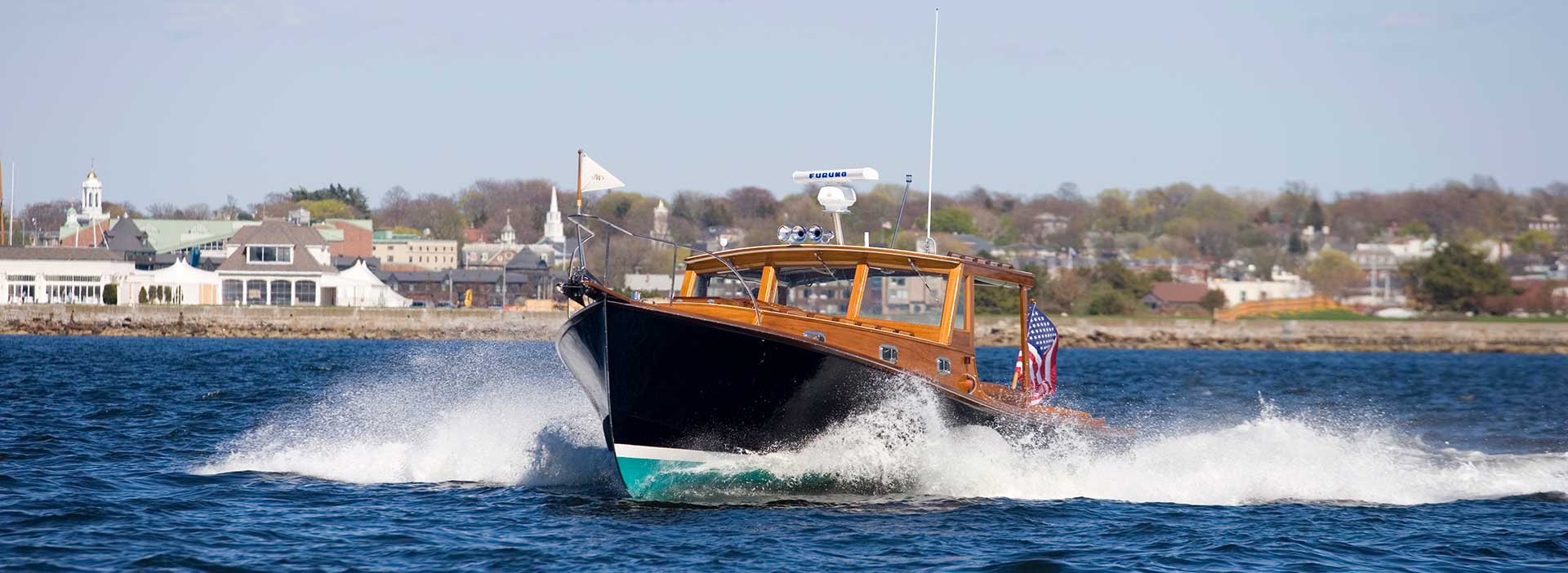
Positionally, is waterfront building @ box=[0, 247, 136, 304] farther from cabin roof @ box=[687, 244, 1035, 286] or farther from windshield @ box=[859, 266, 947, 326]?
windshield @ box=[859, 266, 947, 326]

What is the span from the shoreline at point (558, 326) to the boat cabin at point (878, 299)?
176ft

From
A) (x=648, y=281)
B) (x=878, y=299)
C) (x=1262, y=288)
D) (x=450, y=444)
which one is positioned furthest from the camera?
(x=1262, y=288)

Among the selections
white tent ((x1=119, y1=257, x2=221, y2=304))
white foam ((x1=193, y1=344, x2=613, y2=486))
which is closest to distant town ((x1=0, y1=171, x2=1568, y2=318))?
white tent ((x1=119, y1=257, x2=221, y2=304))

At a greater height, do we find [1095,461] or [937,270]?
[937,270]

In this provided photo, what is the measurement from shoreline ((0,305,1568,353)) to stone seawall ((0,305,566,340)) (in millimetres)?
57

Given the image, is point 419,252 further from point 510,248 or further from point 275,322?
point 275,322

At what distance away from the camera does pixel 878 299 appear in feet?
54.6

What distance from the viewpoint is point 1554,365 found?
70.6m

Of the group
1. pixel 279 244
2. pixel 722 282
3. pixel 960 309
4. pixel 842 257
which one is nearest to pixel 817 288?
pixel 842 257

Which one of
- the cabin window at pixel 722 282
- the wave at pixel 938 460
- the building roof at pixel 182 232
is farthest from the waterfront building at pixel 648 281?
the cabin window at pixel 722 282

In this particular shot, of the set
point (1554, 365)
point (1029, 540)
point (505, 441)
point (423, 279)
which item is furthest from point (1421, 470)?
point (423, 279)

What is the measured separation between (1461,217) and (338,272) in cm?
13913

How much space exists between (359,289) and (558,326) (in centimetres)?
3572

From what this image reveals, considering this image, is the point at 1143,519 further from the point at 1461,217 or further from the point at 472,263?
the point at 1461,217
